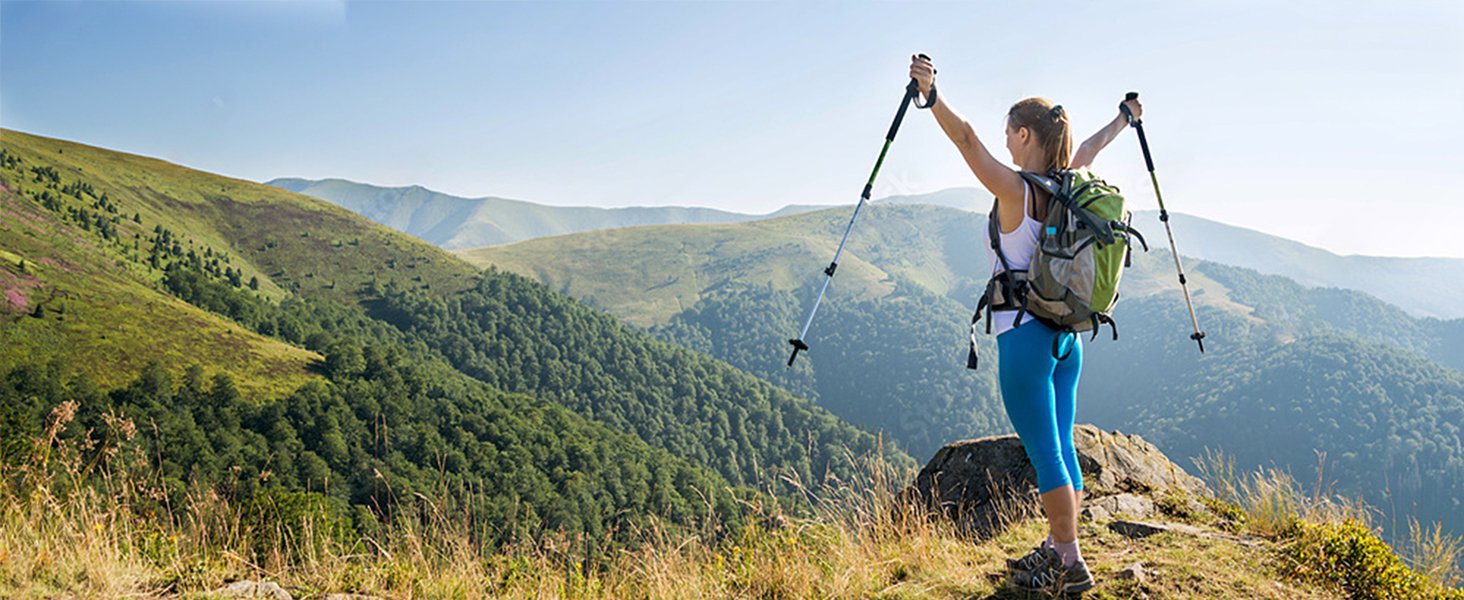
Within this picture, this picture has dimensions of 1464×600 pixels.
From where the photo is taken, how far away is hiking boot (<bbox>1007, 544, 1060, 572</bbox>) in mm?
3416

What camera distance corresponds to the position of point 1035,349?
322 centimetres

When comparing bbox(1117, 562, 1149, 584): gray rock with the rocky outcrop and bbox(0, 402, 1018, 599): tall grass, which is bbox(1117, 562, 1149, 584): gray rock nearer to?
bbox(0, 402, 1018, 599): tall grass

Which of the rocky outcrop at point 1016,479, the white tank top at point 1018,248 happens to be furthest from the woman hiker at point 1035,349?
the rocky outcrop at point 1016,479

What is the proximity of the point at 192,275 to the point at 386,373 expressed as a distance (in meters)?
53.3

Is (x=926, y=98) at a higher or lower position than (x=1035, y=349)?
higher

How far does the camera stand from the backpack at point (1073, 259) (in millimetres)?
3111

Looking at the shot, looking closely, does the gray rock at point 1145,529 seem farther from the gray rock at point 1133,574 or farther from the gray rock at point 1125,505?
the gray rock at point 1133,574

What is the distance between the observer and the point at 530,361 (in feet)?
482

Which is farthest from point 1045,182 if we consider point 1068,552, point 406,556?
point 406,556

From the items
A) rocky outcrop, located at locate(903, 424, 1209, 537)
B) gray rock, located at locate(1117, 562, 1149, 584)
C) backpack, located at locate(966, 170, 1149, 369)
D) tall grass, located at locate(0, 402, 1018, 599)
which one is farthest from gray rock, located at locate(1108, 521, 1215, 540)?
backpack, located at locate(966, 170, 1149, 369)

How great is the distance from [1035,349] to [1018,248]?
1.62 feet

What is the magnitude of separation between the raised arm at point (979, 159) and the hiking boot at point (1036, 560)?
1.75 metres

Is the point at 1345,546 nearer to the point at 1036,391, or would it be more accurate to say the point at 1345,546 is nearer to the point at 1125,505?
the point at 1125,505

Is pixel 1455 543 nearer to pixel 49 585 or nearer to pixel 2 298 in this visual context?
pixel 49 585
